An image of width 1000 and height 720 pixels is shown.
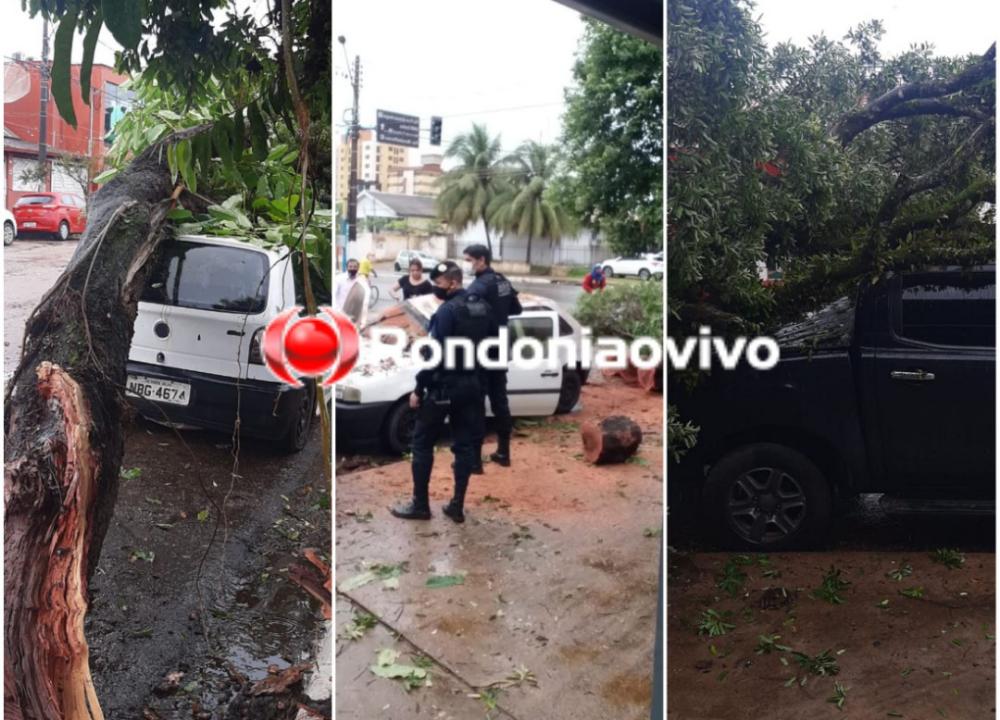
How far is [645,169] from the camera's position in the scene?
10.7 feet

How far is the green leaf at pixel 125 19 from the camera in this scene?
6.85 ft

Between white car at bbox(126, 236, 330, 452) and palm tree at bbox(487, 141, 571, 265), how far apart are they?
2.43ft

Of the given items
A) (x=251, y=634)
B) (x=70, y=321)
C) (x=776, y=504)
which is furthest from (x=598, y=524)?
(x=70, y=321)

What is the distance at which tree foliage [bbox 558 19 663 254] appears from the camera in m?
2.92

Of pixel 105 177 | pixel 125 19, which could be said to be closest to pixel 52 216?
pixel 105 177

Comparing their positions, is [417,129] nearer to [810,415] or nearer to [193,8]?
[193,8]

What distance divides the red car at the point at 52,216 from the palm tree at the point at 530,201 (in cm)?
114

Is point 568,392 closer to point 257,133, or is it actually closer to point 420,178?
point 420,178

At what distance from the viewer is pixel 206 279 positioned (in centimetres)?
211

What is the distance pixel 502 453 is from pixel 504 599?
0.46 m

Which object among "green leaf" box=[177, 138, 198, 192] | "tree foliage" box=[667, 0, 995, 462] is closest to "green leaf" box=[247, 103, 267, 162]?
"green leaf" box=[177, 138, 198, 192]

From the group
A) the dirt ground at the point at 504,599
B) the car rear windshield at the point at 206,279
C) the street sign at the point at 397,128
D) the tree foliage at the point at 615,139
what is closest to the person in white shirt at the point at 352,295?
the car rear windshield at the point at 206,279

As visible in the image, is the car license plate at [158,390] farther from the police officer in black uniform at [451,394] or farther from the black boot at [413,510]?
the black boot at [413,510]

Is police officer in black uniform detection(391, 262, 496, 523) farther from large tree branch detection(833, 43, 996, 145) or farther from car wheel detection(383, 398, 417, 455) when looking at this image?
large tree branch detection(833, 43, 996, 145)
